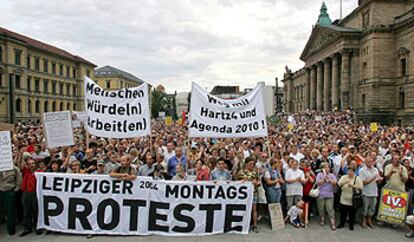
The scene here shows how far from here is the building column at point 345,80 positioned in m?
56.8

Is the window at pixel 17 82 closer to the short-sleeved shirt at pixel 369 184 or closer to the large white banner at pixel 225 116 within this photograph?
the large white banner at pixel 225 116

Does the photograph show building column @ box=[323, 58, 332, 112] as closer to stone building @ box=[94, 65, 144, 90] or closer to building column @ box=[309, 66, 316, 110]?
building column @ box=[309, 66, 316, 110]

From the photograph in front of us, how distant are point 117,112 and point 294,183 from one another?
4647 millimetres

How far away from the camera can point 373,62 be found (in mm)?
50812

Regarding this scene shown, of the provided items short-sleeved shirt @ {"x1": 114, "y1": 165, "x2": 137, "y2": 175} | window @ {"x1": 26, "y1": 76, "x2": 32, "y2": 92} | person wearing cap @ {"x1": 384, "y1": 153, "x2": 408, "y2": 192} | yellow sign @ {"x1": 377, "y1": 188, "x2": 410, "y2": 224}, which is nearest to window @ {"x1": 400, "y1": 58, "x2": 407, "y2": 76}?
person wearing cap @ {"x1": 384, "y1": 153, "x2": 408, "y2": 192}

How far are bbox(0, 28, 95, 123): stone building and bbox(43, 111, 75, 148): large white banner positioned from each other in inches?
1748

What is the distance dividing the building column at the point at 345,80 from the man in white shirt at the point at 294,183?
52.3 m

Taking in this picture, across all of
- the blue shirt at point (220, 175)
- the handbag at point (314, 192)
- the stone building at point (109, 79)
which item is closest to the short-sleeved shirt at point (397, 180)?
the handbag at point (314, 192)

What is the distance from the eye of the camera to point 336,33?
191ft

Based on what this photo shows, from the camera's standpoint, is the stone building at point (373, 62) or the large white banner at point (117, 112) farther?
the stone building at point (373, 62)

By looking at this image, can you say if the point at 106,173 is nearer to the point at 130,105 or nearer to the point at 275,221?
the point at 130,105

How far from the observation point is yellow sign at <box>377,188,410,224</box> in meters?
7.97

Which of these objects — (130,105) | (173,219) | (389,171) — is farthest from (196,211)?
(389,171)

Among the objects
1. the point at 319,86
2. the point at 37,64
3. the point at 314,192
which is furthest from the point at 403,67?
the point at 37,64
